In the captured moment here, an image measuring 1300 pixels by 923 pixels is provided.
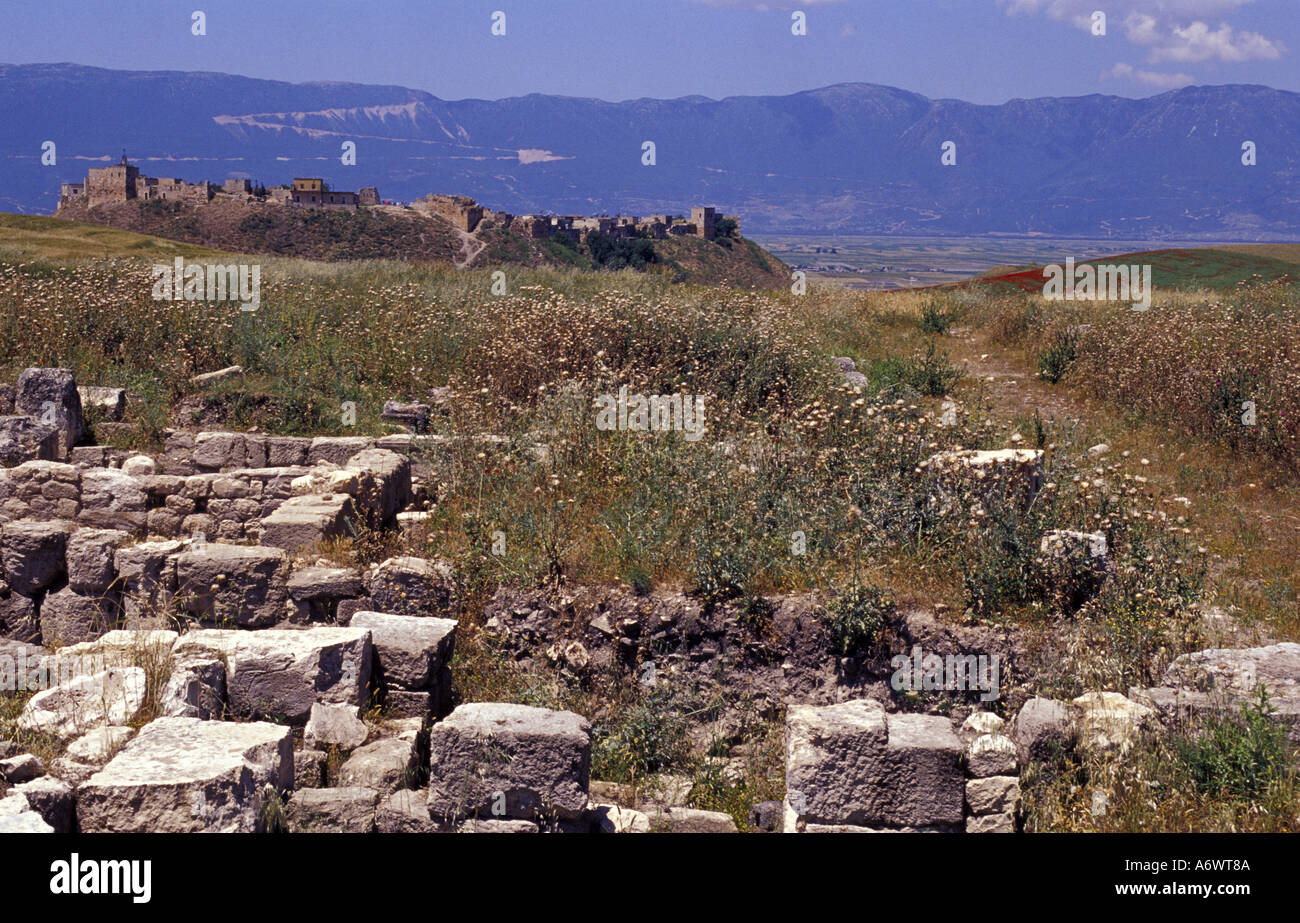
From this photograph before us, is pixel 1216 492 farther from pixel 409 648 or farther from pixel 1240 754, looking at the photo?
pixel 409 648

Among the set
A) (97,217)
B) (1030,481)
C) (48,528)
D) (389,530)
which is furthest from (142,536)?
(97,217)

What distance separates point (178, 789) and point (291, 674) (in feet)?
5.11

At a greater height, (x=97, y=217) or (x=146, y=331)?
(x=97, y=217)

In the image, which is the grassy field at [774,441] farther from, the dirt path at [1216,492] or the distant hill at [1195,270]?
the distant hill at [1195,270]

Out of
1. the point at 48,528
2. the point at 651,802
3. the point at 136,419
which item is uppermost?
the point at 136,419

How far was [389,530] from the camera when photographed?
855cm

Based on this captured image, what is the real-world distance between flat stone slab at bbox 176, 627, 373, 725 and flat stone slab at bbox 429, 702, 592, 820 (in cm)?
129

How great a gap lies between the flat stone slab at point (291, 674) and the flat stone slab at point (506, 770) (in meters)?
1.29

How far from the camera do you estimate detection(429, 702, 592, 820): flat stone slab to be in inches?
184

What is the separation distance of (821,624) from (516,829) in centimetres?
292

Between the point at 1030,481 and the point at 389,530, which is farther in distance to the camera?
the point at 389,530

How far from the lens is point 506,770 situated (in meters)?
4.66

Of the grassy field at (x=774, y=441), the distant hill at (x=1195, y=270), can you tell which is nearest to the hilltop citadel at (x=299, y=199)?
the distant hill at (x=1195, y=270)

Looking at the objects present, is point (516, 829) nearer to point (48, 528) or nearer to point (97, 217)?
point (48, 528)
